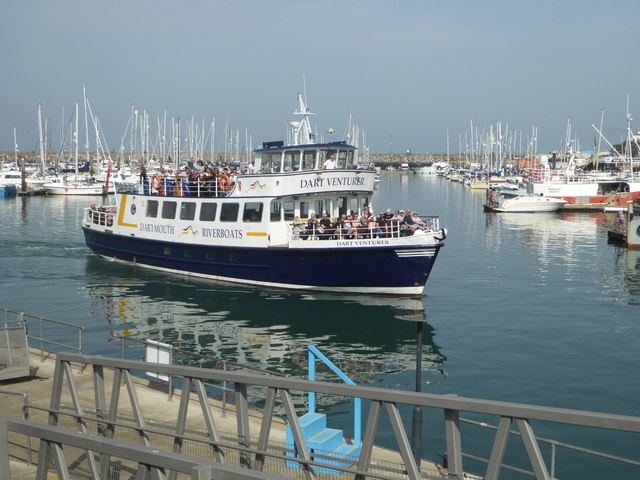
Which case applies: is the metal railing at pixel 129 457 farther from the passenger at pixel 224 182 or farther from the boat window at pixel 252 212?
the passenger at pixel 224 182

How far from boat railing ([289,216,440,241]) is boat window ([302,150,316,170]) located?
2.90 meters

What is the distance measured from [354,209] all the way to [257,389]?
14573 millimetres

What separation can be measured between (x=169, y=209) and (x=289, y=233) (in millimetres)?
6987

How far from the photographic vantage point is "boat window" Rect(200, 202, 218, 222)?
98.0ft

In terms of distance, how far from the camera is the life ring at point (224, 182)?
3066 centimetres

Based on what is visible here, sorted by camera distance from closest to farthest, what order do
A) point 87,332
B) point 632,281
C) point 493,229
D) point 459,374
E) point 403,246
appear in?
point 459,374 → point 87,332 → point 403,246 → point 632,281 → point 493,229

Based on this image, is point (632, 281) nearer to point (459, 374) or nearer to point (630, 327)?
point (630, 327)

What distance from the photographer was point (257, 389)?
54.3 ft

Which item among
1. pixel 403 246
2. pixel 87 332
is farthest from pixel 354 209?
pixel 87 332

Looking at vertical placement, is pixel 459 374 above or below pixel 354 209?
below

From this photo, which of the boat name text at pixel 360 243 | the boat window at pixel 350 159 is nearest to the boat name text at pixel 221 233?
Answer: the boat name text at pixel 360 243

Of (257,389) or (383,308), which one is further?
(383,308)

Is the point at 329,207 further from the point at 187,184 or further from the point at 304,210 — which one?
the point at 187,184

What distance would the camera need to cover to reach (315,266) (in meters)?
27.6
